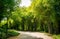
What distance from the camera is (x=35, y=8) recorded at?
91.2 feet

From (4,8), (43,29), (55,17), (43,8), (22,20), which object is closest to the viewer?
(4,8)

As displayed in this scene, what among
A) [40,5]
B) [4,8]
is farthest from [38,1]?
[4,8]

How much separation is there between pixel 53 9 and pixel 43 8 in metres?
3.18

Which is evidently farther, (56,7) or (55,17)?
(55,17)

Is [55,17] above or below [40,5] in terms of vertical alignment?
below

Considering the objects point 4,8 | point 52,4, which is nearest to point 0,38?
point 4,8

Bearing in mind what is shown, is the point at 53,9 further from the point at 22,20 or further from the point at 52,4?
the point at 22,20

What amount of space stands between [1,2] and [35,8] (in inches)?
466

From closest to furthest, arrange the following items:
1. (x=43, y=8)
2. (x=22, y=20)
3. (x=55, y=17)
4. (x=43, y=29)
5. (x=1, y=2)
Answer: (x=1, y=2) < (x=55, y=17) < (x=43, y=8) < (x=43, y=29) < (x=22, y=20)

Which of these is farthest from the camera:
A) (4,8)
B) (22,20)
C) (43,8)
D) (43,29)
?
(22,20)

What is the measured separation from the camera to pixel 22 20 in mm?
41125

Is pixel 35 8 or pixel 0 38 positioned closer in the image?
pixel 0 38

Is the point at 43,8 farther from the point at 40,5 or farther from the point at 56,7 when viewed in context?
the point at 56,7

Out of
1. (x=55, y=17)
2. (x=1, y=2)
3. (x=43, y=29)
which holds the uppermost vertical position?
(x=1, y=2)
